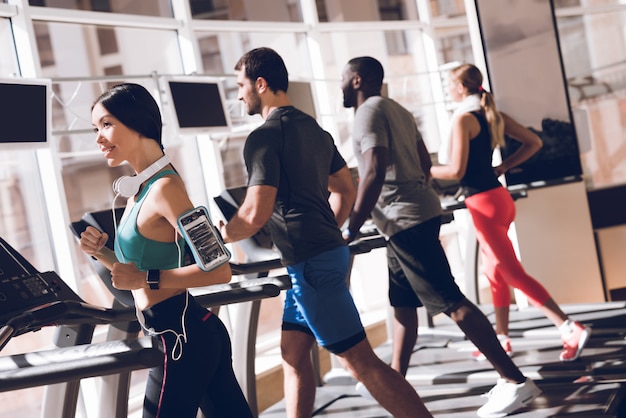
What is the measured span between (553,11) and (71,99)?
3.50 meters

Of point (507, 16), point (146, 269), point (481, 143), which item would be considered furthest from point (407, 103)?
point (146, 269)

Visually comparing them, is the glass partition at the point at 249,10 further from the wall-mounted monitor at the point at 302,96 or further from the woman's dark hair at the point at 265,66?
the woman's dark hair at the point at 265,66

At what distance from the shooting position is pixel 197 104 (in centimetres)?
404

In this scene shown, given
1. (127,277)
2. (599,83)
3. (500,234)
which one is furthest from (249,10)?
(127,277)

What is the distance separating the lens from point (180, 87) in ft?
13.0

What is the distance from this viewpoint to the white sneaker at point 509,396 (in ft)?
10.6

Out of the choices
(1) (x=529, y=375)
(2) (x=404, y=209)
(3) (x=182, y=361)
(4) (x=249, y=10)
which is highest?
(4) (x=249, y=10)

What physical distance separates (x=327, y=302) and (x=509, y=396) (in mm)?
1165

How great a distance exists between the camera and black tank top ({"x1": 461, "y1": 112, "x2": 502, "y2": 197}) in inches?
151

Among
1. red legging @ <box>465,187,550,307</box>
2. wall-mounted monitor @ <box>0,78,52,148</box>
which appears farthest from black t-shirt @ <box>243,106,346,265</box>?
red legging @ <box>465,187,550,307</box>

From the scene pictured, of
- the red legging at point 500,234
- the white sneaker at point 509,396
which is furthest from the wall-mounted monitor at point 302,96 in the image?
the white sneaker at point 509,396

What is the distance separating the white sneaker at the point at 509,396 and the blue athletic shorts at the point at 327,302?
40.6 inches

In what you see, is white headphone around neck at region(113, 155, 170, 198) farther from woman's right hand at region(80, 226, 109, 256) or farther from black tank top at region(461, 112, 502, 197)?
black tank top at region(461, 112, 502, 197)

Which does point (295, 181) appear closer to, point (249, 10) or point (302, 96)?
point (302, 96)
